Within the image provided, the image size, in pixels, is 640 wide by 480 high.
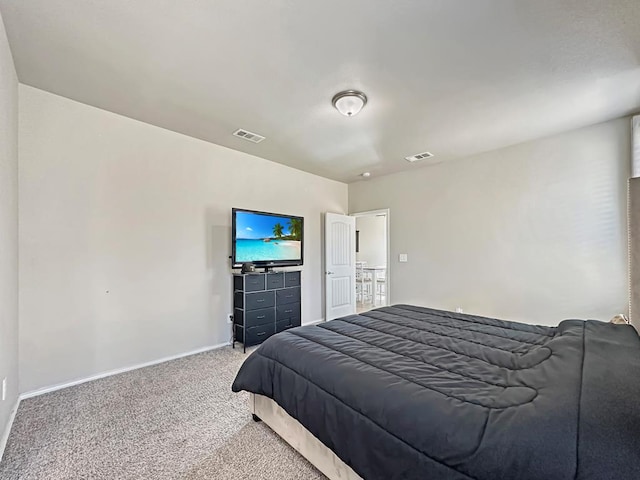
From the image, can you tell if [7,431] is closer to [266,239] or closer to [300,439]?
[300,439]

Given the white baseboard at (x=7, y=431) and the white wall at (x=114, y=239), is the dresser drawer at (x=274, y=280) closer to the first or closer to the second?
the white wall at (x=114, y=239)

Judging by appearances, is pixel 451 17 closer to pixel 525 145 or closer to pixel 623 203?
pixel 525 145

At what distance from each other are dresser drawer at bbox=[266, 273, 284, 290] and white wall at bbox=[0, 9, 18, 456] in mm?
2374

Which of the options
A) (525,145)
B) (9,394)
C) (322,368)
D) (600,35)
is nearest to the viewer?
(322,368)

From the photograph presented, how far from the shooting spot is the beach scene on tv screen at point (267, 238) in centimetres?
377

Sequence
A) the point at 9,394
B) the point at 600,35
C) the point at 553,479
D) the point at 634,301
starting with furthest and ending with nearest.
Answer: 1. the point at 9,394
2. the point at 600,35
3. the point at 634,301
4. the point at 553,479

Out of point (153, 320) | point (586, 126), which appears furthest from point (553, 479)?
point (586, 126)

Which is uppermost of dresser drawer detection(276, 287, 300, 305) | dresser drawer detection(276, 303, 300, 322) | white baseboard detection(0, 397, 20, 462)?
dresser drawer detection(276, 287, 300, 305)

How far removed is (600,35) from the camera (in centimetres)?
185

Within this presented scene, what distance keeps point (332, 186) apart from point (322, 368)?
435 cm

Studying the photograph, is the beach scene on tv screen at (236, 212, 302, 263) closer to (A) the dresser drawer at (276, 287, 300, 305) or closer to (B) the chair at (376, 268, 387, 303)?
(A) the dresser drawer at (276, 287, 300, 305)

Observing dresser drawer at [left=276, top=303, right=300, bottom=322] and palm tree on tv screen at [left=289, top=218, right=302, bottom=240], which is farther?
palm tree on tv screen at [left=289, top=218, right=302, bottom=240]

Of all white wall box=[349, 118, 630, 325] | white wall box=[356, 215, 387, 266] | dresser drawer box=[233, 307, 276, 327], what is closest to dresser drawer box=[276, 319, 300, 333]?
dresser drawer box=[233, 307, 276, 327]

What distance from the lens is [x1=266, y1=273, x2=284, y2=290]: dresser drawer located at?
3.91m
